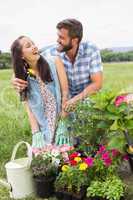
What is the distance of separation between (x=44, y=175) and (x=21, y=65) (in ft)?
2.91

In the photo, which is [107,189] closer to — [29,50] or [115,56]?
[29,50]

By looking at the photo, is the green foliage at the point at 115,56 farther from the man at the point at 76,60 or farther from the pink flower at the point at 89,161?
the pink flower at the point at 89,161

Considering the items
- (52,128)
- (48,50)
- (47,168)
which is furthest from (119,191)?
(48,50)

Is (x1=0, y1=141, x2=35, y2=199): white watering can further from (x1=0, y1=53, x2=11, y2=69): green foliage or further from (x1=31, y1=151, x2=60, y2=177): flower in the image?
(x1=0, y1=53, x2=11, y2=69): green foliage

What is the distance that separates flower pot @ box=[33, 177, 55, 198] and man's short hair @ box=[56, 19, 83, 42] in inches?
44.9

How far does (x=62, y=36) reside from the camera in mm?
3926

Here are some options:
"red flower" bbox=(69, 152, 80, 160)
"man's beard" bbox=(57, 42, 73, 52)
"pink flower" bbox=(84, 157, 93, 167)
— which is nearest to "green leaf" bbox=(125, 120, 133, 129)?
"pink flower" bbox=(84, 157, 93, 167)

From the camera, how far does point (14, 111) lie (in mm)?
5488

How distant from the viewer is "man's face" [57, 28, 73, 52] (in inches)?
A: 154

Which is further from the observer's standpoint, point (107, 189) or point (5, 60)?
point (5, 60)

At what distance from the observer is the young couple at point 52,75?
12.8 feet

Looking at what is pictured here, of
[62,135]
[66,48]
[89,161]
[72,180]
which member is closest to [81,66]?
[66,48]

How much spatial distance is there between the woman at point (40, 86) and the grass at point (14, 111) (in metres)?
0.45

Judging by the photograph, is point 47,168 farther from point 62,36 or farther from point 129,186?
point 62,36
